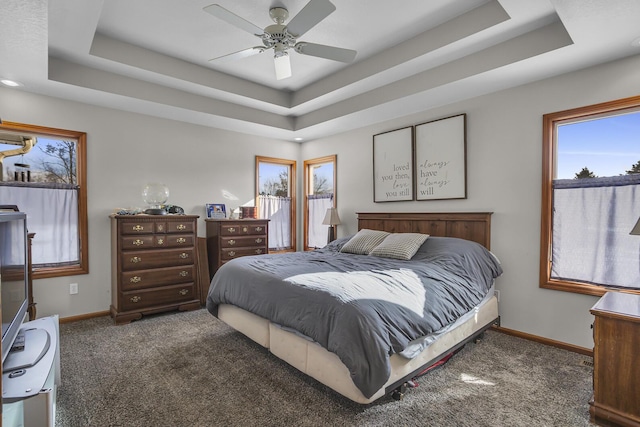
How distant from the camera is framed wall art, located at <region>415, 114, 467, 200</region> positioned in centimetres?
354

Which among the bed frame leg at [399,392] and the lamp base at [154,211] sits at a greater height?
the lamp base at [154,211]

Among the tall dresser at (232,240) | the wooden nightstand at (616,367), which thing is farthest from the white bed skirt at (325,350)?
the tall dresser at (232,240)

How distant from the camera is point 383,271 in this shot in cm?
258

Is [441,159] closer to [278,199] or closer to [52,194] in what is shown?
[278,199]

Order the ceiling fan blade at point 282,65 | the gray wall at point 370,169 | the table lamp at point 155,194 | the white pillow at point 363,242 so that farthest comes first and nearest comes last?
the table lamp at point 155,194 < the white pillow at point 363,242 < the gray wall at point 370,169 < the ceiling fan blade at point 282,65

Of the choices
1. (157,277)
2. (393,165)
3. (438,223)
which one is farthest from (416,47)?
(157,277)

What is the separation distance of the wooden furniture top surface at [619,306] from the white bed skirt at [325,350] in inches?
33.9

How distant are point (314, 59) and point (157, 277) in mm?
3028

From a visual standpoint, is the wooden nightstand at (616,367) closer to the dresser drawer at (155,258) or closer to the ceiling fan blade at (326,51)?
the ceiling fan blade at (326,51)

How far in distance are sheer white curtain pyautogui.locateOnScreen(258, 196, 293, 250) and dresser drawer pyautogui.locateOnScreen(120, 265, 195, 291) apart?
1.61m

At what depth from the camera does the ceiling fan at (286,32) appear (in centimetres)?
213

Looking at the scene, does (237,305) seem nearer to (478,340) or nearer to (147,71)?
(478,340)

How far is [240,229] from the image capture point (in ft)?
14.5

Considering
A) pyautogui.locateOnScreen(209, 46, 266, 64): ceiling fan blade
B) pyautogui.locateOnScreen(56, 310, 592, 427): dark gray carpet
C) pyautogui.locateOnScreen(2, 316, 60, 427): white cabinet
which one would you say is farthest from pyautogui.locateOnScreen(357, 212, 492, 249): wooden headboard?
pyautogui.locateOnScreen(2, 316, 60, 427): white cabinet
